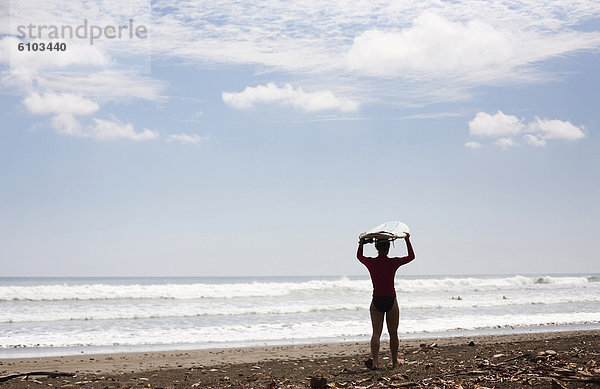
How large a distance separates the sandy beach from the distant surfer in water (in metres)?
0.35

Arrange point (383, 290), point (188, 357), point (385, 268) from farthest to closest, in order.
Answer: point (188, 357) < point (383, 290) < point (385, 268)

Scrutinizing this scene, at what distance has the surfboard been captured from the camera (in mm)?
8664

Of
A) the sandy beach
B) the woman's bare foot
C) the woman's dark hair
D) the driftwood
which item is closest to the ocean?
the sandy beach

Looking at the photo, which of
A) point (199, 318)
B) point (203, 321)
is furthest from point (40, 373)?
point (199, 318)

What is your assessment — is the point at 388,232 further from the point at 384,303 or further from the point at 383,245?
the point at 384,303

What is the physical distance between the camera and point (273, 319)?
19000 mm

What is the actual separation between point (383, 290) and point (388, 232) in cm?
90

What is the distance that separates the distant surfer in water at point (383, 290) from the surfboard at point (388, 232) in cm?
9

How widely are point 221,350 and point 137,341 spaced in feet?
9.30

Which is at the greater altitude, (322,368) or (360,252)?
(360,252)

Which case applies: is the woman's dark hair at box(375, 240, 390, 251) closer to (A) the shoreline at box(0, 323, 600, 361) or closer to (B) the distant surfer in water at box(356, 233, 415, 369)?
(B) the distant surfer in water at box(356, 233, 415, 369)

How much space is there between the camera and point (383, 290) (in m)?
8.86

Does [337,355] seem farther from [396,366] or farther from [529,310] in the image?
[529,310]

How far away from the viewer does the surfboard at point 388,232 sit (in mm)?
8664
